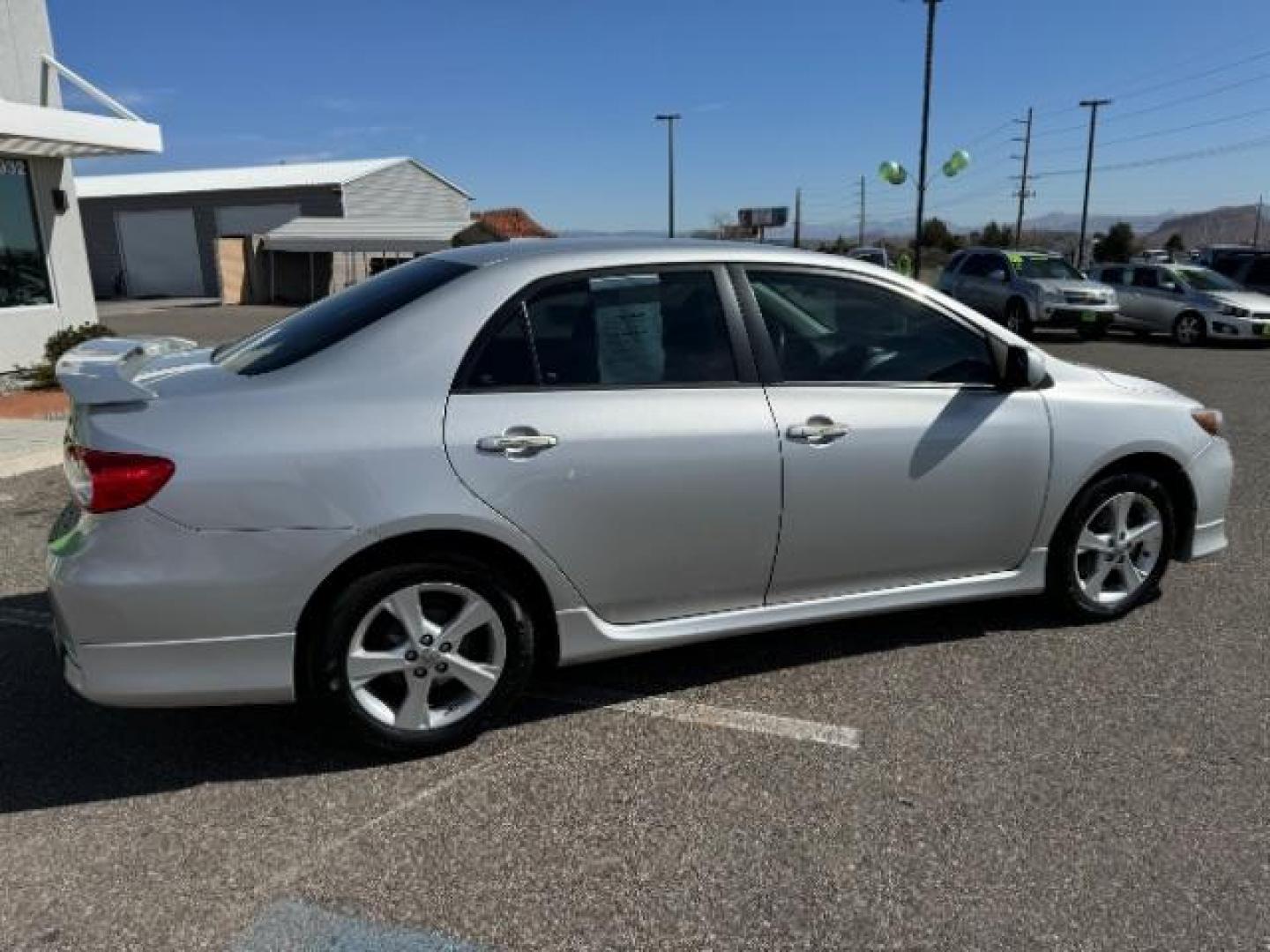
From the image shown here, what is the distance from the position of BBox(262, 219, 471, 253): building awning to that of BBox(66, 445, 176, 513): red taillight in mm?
32982

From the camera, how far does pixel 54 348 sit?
1111cm

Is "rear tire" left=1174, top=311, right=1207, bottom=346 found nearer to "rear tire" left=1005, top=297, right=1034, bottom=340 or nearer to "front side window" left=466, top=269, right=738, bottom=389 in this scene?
"rear tire" left=1005, top=297, right=1034, bottom=340

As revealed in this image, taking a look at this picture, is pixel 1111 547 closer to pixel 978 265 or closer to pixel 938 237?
pixel 978 265

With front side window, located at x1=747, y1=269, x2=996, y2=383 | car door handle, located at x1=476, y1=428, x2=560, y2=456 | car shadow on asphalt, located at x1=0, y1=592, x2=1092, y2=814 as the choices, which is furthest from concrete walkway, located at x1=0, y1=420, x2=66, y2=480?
front side window, located at x1=747, y1=269, x2=996, y2=383

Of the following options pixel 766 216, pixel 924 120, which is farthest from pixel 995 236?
pixel 924 120

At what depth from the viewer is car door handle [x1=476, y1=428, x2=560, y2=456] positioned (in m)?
3.02

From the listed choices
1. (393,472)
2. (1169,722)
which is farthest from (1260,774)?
(393,472)

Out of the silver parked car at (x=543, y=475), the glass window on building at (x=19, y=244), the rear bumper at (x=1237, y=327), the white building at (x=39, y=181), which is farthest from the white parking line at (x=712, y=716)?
the rear bumper at (x=1237, y=327)

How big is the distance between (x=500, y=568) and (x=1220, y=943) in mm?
2187

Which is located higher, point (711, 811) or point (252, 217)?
point (252, 217)

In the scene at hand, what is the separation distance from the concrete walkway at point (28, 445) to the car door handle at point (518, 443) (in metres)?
5.30

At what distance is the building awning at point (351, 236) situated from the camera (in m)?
35.1

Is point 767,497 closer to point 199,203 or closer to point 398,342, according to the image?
A: point 398,342

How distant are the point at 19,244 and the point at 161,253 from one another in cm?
3257
